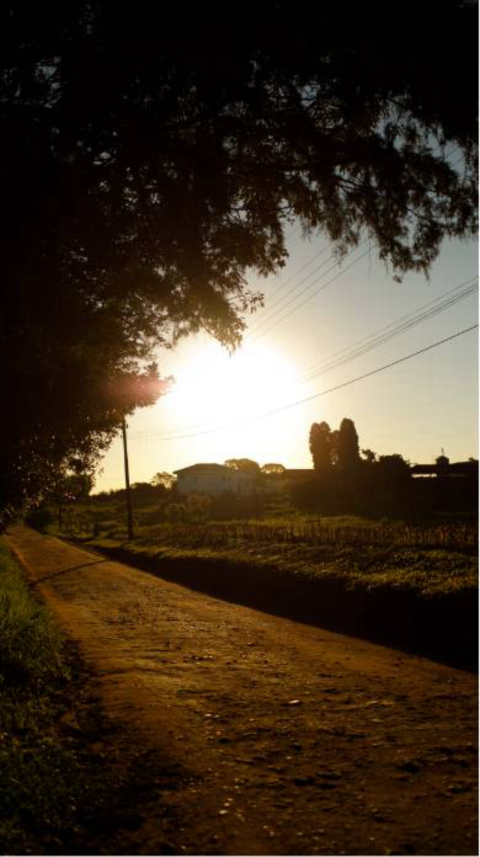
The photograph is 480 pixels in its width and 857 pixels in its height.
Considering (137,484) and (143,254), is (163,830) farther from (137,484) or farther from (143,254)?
(137,484)

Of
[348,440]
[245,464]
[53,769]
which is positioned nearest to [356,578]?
[53,769]

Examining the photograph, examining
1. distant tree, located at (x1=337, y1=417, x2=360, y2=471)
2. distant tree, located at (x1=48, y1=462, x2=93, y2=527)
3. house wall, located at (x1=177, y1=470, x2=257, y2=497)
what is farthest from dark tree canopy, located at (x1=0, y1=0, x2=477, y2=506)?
house wall, located at (x1=177, y1=470, x2=257, y2=497)

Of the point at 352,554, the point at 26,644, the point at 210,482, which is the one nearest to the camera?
the point at 26,644

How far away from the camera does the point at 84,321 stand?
27.2 ft

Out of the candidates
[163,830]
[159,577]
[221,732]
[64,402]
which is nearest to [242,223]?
[221,732]

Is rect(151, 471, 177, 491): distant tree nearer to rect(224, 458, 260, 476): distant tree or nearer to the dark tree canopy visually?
rect(224, 458, 260, 476): distant tree

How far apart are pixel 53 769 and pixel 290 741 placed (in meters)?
2.16

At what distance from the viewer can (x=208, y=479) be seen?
90.4m

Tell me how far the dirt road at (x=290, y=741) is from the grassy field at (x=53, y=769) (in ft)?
0.83

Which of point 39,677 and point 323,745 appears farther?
point 39,677

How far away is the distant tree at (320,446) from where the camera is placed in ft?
245

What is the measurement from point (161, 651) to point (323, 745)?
5.13 m

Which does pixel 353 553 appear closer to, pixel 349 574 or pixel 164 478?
pixel 349 574

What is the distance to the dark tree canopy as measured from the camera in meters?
5.71
